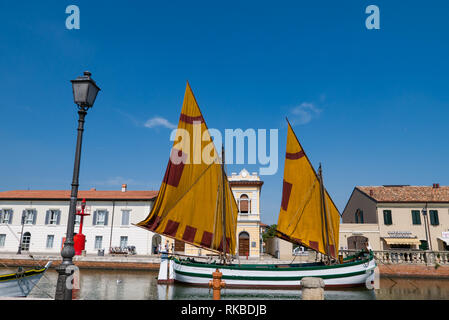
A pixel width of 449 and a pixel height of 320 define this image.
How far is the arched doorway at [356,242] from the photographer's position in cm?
2941

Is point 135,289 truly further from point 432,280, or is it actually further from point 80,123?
point 432,280

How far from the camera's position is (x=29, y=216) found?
3428 cm

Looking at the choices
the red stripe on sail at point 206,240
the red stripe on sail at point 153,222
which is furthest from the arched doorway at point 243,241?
the red stripe on sail at point 153,222

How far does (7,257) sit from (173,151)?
2145 cm

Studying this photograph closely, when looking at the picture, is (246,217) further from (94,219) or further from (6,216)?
(6,216)

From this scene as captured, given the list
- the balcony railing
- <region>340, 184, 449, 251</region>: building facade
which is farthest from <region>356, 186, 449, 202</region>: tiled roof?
the balcony railing

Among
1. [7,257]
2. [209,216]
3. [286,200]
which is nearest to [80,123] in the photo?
[209,216]

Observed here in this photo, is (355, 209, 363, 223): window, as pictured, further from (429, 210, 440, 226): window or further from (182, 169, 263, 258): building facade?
(182, 169, 263, 258): building facade

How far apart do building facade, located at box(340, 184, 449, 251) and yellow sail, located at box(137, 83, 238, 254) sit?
16.3 m

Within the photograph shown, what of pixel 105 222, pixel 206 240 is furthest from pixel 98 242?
pixel 206 240

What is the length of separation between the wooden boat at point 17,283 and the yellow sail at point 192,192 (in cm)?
707

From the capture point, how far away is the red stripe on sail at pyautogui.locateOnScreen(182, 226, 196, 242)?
729 inches
